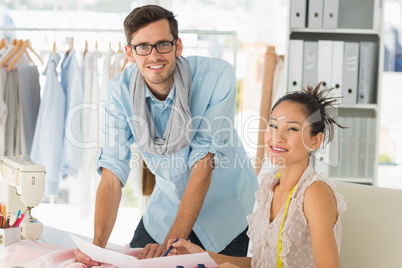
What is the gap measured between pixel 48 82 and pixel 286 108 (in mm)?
1869

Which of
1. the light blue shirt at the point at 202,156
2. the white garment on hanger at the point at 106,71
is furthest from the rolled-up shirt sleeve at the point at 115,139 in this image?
the white garment on hanger at the point at 106,71

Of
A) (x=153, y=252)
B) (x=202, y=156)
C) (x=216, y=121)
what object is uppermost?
(x=216, y=121)

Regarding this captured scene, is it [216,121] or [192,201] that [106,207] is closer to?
[192,201]

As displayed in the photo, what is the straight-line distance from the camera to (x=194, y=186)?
5.12 feet

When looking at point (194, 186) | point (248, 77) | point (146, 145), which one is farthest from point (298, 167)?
point (248, 77)

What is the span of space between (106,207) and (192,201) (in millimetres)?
271

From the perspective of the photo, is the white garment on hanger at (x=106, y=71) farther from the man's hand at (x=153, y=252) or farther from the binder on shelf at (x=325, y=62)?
the man's hand at (x=153, y=252)

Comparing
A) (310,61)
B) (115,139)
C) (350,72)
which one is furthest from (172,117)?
(350,72)

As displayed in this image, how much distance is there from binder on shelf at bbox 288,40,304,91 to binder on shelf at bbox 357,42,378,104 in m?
0.34

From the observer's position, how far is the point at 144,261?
46.0 inches

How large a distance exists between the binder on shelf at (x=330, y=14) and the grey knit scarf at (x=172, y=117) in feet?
4.78

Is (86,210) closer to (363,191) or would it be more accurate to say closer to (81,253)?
(81,253)

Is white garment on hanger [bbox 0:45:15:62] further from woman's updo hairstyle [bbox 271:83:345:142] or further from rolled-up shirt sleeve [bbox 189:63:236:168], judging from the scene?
woman's updo hairstyle [bbox 271:83:345:142]

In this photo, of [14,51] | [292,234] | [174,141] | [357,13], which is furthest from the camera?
[357,13]
